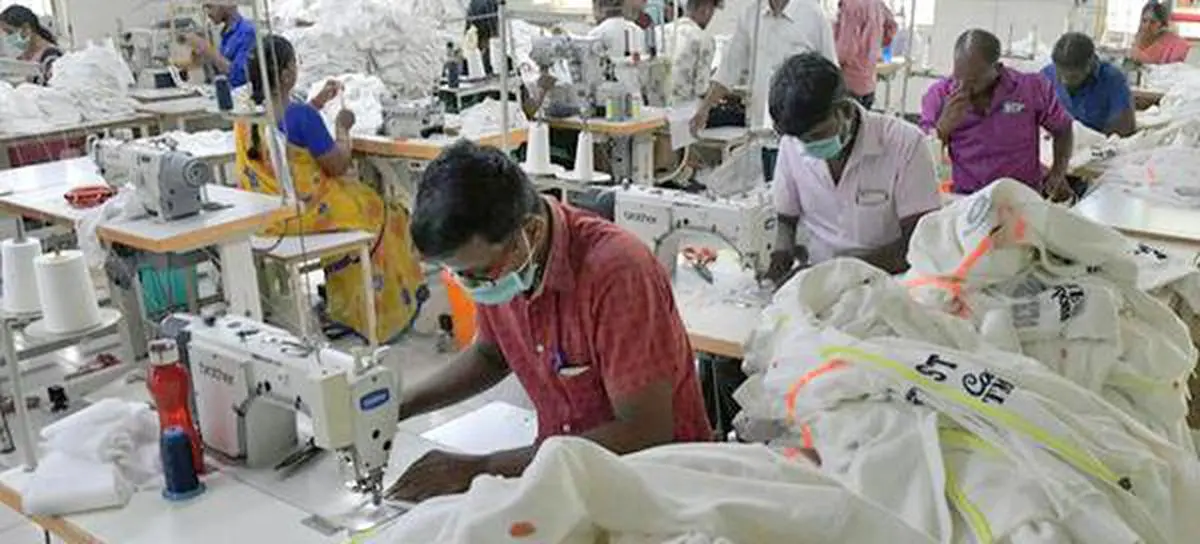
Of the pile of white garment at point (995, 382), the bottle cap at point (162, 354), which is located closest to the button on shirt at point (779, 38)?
the pile of white garment at point (995, 382)

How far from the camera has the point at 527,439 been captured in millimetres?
2383

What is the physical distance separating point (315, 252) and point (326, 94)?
108 centimetres

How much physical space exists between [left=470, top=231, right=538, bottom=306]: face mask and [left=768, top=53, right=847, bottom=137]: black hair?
1147 millimetres

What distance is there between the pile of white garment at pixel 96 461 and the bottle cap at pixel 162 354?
0.15 metres

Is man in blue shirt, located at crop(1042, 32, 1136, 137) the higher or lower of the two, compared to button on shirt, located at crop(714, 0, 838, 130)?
lower

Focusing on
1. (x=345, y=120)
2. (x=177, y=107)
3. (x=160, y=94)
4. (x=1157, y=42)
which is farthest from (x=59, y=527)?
(x=1157, y=42)

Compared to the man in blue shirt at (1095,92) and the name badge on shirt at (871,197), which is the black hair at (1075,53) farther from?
the name badge on shirt at (871,197)

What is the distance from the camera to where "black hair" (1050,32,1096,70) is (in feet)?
15.7

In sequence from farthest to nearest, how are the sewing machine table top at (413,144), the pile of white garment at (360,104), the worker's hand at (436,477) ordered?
the pile of white garment at (360,104) → the sewing machine table top at (413,144) → the worker's hand at (436,477)

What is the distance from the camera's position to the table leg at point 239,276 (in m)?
4.02

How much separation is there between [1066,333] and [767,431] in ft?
2.08

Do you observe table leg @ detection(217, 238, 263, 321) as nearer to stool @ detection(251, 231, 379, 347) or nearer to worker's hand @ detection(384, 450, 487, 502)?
stool @ detection(251, 231, 379, 347)

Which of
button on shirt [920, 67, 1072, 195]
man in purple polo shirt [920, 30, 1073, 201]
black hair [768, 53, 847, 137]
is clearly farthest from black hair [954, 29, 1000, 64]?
black hair [768, 53, 847, 137]

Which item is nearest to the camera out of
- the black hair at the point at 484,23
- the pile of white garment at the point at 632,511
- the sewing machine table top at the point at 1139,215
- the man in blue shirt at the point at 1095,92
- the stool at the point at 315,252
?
the pile of white garment at the point at 632,511
